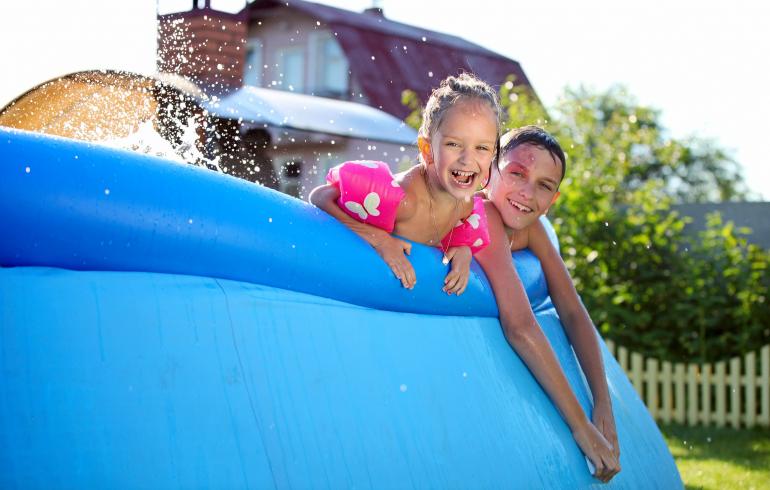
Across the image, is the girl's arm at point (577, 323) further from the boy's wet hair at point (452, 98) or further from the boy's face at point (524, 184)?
the boy's wet hair at point (452, 98)

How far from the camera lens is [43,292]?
5.58 feet

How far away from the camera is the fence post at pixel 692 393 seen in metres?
6.16

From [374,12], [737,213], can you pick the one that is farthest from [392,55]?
[737,213]

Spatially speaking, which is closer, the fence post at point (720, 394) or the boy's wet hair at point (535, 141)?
the boy's wet hair at point (535, 141)

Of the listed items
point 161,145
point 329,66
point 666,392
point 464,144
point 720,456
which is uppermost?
point 464,144

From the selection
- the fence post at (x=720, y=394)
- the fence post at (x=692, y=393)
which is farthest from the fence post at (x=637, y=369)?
the fence post at (x=720, y=394)

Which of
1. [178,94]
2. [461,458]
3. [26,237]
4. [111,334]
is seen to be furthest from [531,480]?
[178,94]

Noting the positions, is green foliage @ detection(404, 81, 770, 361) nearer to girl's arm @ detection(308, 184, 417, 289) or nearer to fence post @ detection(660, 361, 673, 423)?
fence post @ detection(660, 361, 673, 423)

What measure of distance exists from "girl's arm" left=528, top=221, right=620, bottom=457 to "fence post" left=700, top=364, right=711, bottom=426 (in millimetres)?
3521

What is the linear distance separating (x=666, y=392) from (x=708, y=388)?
0.26 m

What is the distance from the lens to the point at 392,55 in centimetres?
1655

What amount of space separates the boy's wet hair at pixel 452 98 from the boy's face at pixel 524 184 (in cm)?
39

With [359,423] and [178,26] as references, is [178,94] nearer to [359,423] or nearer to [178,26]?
[178,26]

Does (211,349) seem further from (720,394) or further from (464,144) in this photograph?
(720,394)
